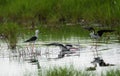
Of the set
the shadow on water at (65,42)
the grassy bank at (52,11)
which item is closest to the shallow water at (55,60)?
the shadow on water at (65,42)

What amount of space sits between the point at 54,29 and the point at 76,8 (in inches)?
52.4

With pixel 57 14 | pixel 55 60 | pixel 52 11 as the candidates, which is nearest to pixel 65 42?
pixel 55 60

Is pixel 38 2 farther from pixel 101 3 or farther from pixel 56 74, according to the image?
pixel 56 74

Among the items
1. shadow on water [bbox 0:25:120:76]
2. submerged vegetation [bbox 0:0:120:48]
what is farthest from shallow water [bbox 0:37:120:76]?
submerged vegetation [bbox 0:0:120:48]

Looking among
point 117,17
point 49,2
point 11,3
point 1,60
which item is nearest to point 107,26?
point 117,17

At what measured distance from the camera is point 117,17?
19219mm

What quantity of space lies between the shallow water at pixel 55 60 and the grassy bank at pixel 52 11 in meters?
4.94

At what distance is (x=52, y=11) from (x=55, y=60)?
32.3 ft

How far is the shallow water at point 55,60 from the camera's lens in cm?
1192

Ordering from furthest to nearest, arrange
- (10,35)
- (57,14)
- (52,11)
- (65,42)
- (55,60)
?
1. (52,11)
2. (57,14)
3. (65,42)
4. (10,35)
5. (55,60)

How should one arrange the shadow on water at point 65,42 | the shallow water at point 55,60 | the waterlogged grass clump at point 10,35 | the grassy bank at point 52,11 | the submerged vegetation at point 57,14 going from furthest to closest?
the grassy bank at point 52,11, the submerged vegetation at point 57,14, the waterlogged grass clump at point 10,35, the shadow on water at point 65,42, the shallow water at point 55,60

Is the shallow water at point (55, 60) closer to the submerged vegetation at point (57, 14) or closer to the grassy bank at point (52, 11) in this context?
the submerged vegetation at point (57, 14)

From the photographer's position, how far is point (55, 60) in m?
13.3

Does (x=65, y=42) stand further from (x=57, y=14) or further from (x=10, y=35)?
(x=57, y=14)
